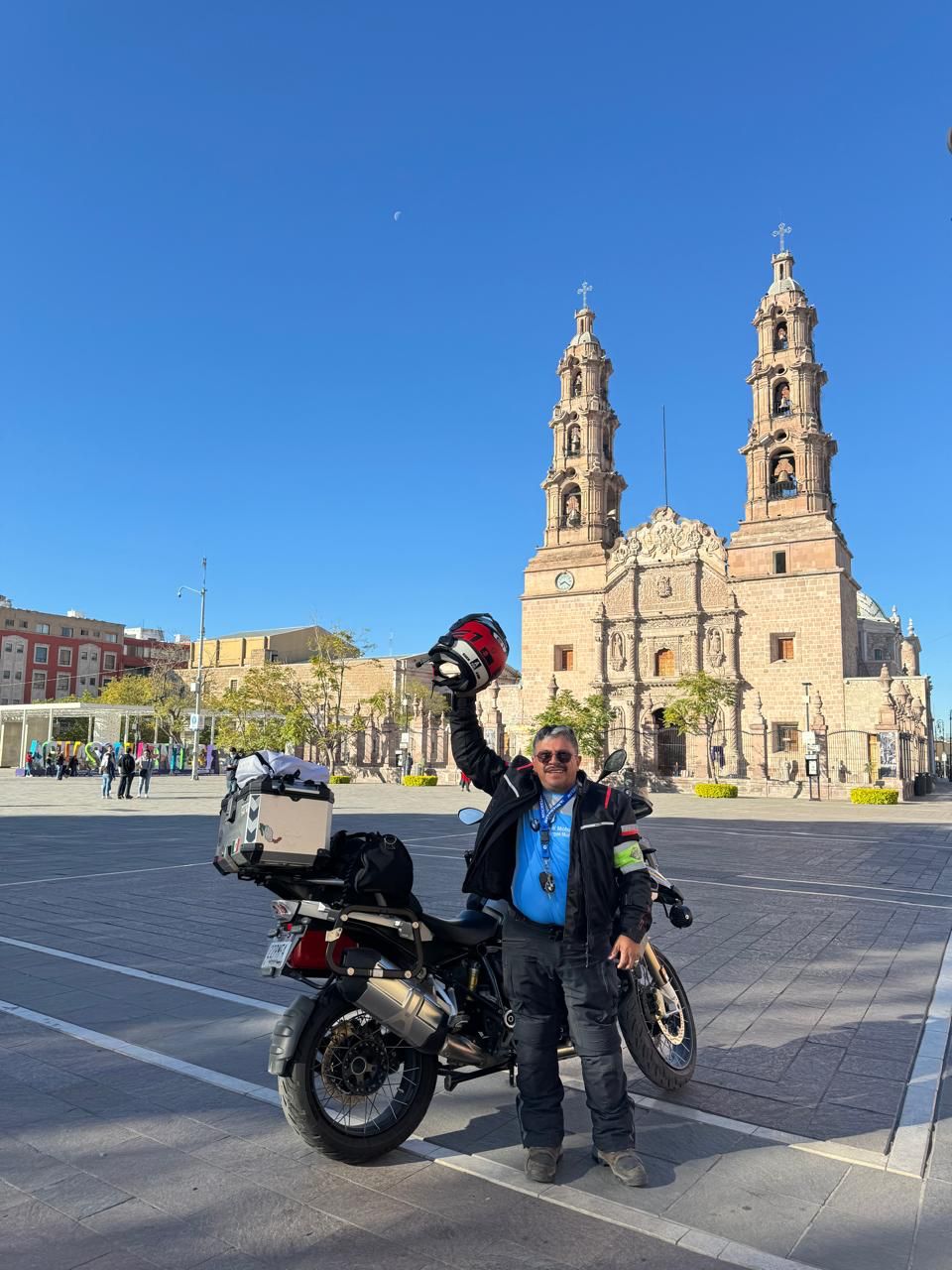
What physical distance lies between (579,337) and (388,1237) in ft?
190

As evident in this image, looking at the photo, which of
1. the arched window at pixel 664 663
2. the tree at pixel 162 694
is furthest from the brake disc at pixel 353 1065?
the tree at pixel 162 694

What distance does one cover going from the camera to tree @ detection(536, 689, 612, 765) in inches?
1708

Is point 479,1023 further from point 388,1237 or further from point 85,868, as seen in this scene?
point 85,868

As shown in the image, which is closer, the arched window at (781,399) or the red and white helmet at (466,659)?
the red and white helmet at (466,659)

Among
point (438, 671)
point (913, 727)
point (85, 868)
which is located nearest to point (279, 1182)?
point (438, 671)

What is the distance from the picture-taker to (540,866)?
323 cm

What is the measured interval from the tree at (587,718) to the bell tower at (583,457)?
11.5m

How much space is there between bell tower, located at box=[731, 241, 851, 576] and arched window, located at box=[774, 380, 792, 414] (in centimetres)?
6

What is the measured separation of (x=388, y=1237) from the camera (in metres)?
2.65

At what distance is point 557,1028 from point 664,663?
156 feet

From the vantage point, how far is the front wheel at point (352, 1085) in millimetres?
3039

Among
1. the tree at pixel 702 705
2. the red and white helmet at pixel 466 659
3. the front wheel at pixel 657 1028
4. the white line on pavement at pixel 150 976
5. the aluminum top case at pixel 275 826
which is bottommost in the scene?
the white line on pavement at pixel 150 976

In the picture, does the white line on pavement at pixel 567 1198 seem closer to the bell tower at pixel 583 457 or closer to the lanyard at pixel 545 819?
the lanyard at pixel 545 819

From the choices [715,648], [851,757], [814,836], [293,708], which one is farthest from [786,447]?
[814,836]
